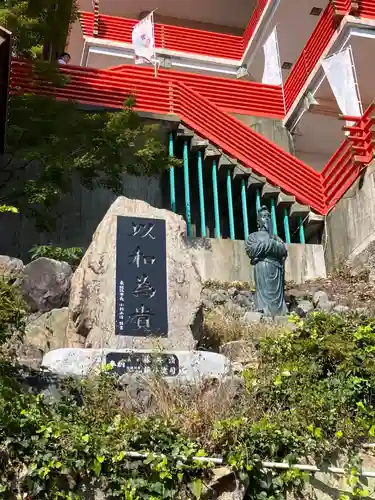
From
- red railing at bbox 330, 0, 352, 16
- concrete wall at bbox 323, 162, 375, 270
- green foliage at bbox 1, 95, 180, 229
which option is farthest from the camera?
red railing at bbox 330, 0, 352, 16

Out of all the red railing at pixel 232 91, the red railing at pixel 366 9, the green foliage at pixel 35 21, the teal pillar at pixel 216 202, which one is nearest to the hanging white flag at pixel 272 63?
the red railing at pixel 232 91

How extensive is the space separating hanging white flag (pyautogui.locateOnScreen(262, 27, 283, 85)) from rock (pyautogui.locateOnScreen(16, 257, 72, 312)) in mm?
10540

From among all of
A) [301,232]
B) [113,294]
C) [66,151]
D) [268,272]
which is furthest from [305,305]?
[66,151]

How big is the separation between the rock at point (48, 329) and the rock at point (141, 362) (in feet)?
4.70

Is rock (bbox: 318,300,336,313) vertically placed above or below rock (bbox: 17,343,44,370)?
above

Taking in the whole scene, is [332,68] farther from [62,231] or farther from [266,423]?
[266,423]

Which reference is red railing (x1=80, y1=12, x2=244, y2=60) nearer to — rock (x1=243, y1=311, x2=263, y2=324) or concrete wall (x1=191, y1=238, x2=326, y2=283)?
concrete wall (x1=191, y1=238, x2=326, y2=283)

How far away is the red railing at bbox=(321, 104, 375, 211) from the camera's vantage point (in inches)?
495

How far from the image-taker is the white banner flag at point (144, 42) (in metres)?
16.3

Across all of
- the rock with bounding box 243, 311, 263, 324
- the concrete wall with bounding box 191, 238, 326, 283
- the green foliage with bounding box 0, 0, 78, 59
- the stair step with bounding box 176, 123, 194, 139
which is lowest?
the rock with bounding box 243, 311, 263, 324

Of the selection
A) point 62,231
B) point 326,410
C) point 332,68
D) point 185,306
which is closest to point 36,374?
point 185,306

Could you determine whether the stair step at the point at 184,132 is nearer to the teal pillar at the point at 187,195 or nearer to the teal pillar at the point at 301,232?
the teal pillar at the point at 187,195

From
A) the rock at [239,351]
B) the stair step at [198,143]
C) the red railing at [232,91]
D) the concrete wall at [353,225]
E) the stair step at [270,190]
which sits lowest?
the rock at [239,351]

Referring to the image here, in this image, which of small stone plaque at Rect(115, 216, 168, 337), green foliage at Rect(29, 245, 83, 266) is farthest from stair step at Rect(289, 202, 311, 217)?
small stone plaque at Rect(115, 216, 168, 337)
